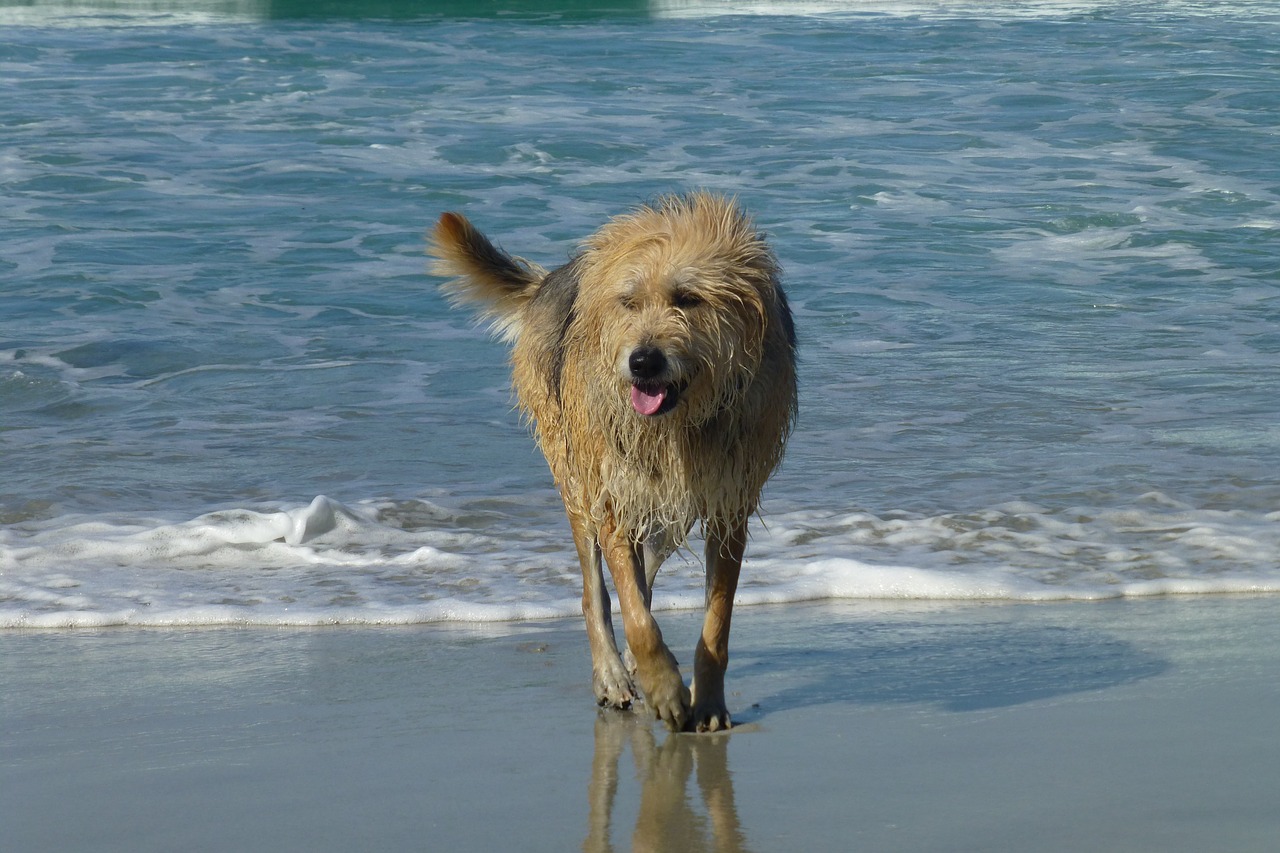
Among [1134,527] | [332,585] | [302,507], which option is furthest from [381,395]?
[1134,527]

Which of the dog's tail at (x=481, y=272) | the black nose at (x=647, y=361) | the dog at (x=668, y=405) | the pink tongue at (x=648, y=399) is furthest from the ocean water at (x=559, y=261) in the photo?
the black nose at (x=647, y=361)

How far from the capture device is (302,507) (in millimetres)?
6332

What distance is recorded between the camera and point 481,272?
500 centimetres

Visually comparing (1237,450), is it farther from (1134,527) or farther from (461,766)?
(461,766)

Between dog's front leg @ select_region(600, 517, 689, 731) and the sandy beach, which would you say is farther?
dog's front leg @ select_region(600, 517, 689, 731)

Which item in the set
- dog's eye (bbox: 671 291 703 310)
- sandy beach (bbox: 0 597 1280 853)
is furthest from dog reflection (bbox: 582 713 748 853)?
dog's eye (bbox: 671 291 703 310)

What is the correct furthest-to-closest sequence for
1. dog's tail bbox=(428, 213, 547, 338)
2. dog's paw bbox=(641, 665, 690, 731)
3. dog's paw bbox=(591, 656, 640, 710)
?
dog's tail bbox=(428, 213, 547, 338) → dog's paw bbox=(591, 656, 640, 710) → dog's paw bbox=(641, 665, 690, 731)

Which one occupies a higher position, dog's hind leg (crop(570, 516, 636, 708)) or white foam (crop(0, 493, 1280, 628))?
dog's hind leg (crop(570, 516, 636, 708))

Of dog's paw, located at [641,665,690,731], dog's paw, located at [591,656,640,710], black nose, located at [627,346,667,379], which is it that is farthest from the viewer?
dog's paw, located at [591,656,640,710]

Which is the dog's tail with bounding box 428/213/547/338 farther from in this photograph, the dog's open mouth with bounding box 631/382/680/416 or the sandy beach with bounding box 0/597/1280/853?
the dog's open mouth with bounding box 631/382/680/416

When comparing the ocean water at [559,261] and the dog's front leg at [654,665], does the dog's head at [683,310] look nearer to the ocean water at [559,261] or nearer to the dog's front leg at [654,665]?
the dog's front leg at [654,665]

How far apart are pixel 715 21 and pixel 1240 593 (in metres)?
23.0

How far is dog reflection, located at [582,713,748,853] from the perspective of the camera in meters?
3.18

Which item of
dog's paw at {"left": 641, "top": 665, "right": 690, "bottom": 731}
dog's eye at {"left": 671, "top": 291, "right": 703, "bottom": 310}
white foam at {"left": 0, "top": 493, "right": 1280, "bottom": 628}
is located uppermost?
dog's eye at {"left": 671, "top": 291, "right": 703, "bottom": 310}
